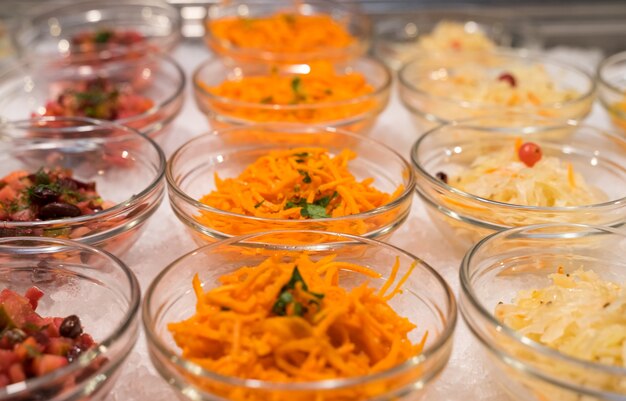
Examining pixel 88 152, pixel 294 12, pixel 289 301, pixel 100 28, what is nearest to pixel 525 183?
pixel 289 301

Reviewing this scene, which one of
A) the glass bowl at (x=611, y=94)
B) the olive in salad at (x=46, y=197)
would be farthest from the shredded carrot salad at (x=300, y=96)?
the glass bowl at (x=611, y=94)

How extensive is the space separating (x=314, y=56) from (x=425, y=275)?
160cm

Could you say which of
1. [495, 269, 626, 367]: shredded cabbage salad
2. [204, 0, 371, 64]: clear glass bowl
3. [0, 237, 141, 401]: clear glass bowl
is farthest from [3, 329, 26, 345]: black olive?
[204, 0, 371, 64]: clear glass bowl

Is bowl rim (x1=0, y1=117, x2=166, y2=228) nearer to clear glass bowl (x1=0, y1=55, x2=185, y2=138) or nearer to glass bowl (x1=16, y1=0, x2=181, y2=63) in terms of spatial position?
clear glass bowl (x1=0, y1=55, x2=185, y2=138)

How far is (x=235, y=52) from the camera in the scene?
338 centimetres

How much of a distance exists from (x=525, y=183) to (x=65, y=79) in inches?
80.6

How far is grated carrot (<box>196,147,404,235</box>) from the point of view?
2.13 m

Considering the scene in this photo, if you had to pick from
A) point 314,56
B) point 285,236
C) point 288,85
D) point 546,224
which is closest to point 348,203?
point 285,236

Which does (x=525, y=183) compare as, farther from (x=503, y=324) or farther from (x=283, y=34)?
(x=283, y=34)

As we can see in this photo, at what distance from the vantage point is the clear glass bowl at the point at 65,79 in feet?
10.5

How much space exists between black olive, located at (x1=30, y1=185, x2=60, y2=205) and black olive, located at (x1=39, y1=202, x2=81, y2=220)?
38 millimetres

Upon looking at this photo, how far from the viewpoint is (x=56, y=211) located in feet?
7.03

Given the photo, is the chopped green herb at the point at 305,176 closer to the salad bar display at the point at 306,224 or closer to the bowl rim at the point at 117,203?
the salad bar display at the point at 306,224

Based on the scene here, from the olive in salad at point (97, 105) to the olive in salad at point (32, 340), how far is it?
1157 mm
